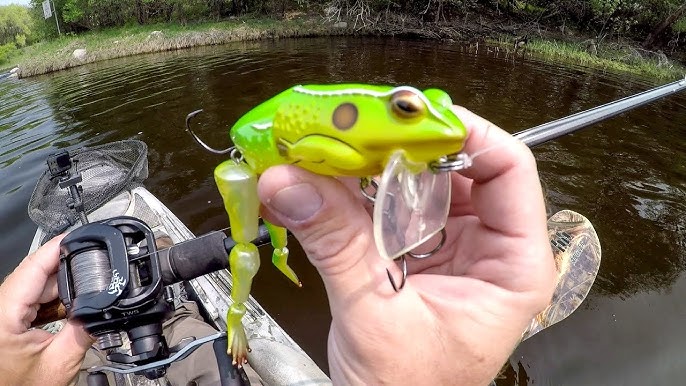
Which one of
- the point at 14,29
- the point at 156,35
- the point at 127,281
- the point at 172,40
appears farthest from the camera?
the point at 14,29

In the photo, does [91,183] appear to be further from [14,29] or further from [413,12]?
[14,29]

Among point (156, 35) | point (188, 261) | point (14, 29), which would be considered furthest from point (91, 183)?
point (14, 29)

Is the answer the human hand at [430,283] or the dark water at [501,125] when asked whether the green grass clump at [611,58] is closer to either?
the dark water at [501,125]

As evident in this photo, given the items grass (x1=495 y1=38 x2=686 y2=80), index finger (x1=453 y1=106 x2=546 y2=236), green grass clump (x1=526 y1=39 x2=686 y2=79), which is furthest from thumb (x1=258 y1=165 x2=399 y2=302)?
green grass clump (x1=526 y1=39 x2=686 y2=79)

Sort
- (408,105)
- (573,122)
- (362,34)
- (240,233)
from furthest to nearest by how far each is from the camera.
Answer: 1. (362,34)
2. (573,122)
3. (240,233)
4. (408,105)

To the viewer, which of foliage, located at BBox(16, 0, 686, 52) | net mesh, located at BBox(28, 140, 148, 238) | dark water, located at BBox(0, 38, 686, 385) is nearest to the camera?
net mesh, located at BBox(28, 140, 148, 238)

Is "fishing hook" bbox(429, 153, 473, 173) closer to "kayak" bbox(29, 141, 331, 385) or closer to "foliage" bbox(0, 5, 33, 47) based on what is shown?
"kayak" bbox(29, 141, 331, 385)
